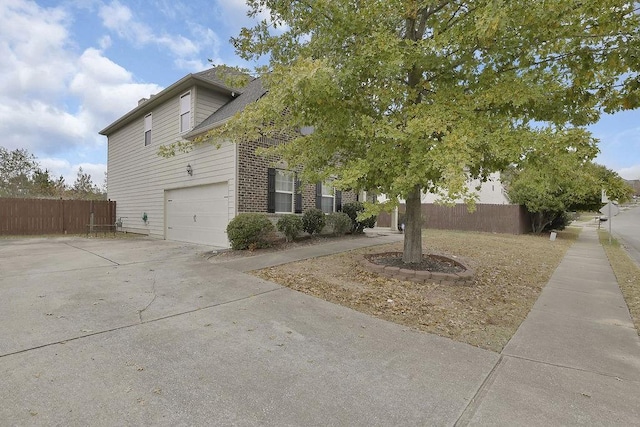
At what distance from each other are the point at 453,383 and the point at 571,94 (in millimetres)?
4621

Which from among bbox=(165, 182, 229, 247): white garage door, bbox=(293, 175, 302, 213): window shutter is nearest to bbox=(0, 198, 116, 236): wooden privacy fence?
bbox=(165, 182, 229, 247): white garage door

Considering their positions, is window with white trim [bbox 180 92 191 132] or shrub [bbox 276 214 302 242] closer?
shrub [bbox 276 214 302 242]

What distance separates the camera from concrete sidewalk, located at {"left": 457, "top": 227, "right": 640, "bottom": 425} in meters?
2.53

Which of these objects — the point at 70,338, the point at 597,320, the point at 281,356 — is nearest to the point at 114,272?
the point at 70,338

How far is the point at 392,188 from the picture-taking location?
529 cm

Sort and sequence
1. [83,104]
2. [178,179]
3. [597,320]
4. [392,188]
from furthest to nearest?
[83,104], [178,179], [392,188], [597,320]

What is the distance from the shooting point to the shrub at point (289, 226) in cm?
993

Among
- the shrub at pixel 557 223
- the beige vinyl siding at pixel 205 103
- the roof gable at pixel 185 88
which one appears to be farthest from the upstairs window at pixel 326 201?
the shrub at pixel 557 223

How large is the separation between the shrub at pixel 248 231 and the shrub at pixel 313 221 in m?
1.72

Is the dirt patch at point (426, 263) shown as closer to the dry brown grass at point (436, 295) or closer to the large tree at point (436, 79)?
the dry brown grass at point (436, 295)

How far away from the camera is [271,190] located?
10.7 meters

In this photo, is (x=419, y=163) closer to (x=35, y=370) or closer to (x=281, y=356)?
(x=281, y=356)

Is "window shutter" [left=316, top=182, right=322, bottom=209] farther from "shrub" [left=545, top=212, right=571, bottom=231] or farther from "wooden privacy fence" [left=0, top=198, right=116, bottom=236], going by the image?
"shrub" [left=545, top=212, right=571, bottom=231]

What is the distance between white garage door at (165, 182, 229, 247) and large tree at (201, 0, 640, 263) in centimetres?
439
